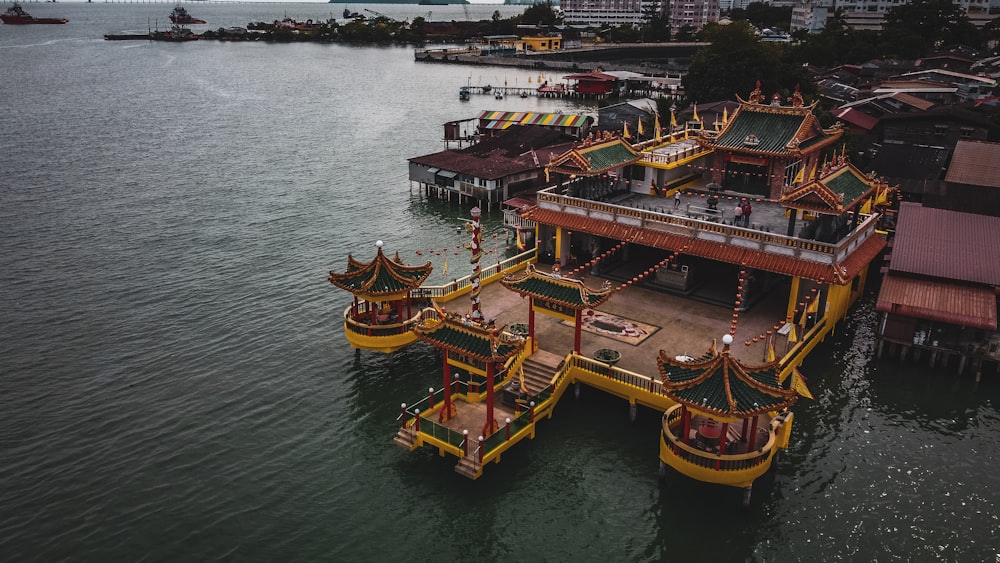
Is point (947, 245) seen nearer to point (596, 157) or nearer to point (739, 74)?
point (596, 157)

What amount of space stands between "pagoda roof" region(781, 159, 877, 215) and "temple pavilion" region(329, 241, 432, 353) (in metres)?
20.1

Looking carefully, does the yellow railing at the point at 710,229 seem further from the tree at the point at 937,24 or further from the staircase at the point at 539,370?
the tree at the point at 937,24

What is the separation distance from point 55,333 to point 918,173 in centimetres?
6741

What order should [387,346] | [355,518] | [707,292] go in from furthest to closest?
[707,292], [387,346], [355,518]

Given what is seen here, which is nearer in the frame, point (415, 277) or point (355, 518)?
point (355, 518)

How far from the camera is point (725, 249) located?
38.0 meters

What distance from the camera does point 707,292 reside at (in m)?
42.1

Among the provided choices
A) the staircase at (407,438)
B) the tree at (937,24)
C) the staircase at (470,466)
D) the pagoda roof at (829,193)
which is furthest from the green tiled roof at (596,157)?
the tree at (937,24)

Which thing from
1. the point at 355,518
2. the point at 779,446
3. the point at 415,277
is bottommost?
→ the point at 355,518

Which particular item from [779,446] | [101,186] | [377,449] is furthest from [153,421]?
[101,186]

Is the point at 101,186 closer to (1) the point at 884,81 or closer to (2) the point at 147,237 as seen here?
(2) the point at 147,237

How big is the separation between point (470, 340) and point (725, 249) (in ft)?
54.7

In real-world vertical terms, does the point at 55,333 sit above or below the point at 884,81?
below

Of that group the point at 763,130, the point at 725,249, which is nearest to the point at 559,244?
the point at 725,249
